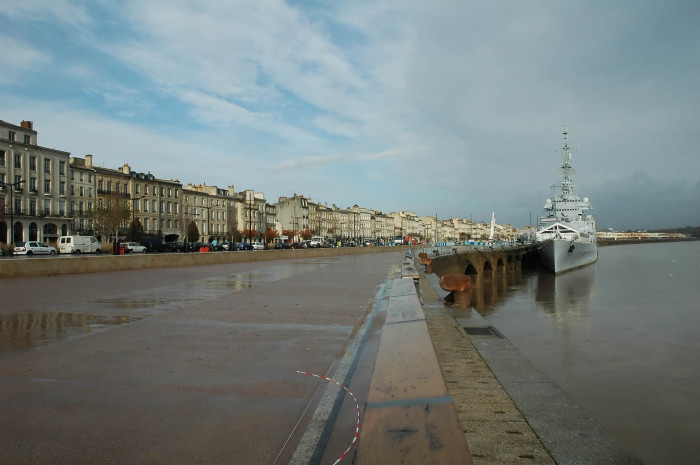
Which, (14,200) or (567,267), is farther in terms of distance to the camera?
(14,200)

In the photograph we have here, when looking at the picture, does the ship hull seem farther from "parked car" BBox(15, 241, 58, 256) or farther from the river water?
"parked car" BBox(15, 241, 58, 256)

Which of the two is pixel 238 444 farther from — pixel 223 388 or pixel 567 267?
pixel 567 267

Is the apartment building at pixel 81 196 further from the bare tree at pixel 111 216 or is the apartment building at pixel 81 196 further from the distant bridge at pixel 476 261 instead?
the distant bridge at pixel 476 261

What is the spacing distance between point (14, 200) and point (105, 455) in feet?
223

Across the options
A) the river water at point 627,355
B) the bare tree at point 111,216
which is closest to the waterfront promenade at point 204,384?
the river water at point 627,355

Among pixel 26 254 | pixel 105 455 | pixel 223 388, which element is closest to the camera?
pixel 105 455

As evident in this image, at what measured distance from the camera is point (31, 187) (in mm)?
61375

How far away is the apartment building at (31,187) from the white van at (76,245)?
16760mm

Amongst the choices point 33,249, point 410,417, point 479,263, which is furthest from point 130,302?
point 479,263

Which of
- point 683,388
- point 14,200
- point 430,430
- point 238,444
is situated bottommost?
point 683,388

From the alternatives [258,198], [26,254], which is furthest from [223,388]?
[258,198]

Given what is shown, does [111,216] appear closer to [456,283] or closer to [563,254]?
[563,254]

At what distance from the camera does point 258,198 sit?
112 m

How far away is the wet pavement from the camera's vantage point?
3715 millimetres
